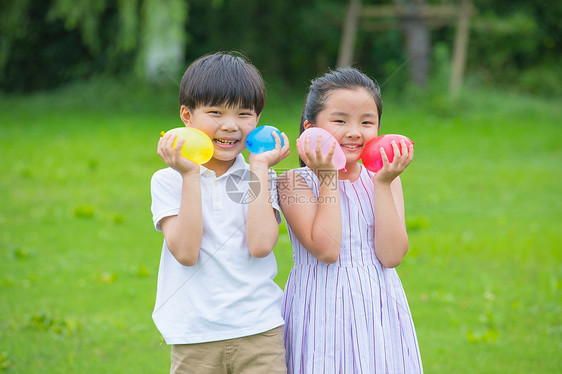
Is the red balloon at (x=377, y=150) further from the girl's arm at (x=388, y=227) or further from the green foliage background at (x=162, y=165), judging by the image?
the green foliage background at (x=162, y=165)

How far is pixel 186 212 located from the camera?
220cm

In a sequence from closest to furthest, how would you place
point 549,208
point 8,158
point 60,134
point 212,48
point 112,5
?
point 549,208 < point 8,158 < point 60,134 < point 112,5 < point 212,48

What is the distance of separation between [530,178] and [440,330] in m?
4.99

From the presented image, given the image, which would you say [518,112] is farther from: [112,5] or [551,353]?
[551,353]

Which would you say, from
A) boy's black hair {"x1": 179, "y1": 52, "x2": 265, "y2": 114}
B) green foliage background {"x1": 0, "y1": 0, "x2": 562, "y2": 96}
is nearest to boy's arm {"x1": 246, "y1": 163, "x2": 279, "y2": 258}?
boy's black hair {"x1": 179, "y1": 52, "x2": 265, "y2": 114}

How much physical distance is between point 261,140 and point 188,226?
0.40 m

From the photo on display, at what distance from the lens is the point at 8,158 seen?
9.23 meters

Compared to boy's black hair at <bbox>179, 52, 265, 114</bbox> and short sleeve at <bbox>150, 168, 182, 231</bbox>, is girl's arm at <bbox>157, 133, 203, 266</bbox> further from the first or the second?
boy's black hair at <bbox>179, 52, 265, 114</bbox>

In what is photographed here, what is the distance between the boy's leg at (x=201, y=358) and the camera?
2.26m

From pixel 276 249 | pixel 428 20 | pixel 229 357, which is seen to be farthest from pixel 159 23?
pixel 229 357

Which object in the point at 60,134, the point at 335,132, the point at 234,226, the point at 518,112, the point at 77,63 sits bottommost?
the point at 234,226

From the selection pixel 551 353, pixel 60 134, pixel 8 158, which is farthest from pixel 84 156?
pixel 551 353

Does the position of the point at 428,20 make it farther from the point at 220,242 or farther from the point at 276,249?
the point at 220,242

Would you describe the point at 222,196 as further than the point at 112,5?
No
